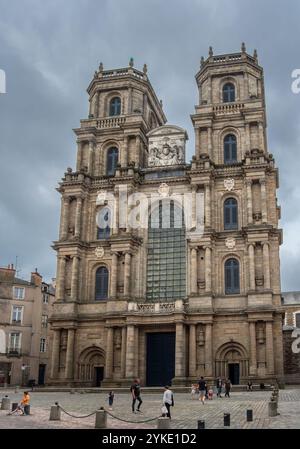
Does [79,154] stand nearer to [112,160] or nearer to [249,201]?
[112,160]

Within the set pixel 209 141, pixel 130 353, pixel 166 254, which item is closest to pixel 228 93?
pixel 209 141

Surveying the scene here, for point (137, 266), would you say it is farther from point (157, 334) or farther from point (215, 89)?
point (215, 89)

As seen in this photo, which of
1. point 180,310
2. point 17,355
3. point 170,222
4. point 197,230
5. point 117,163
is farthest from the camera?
point 17,355

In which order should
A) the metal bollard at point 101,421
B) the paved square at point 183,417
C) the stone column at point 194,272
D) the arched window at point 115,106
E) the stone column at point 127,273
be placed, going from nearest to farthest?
the metal bollard at point 101,421
the paved square at point 183,417
the stone column at point 194,272
the stone column at point 127,273
the arched window at point 115,106

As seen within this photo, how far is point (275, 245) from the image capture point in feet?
158

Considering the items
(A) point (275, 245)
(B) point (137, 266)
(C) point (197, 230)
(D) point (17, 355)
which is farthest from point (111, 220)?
(D) point (17, 355)

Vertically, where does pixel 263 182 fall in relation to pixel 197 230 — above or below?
above

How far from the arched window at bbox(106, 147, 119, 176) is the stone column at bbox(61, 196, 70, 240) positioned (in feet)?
18.0

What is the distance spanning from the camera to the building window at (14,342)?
6138 centimetres

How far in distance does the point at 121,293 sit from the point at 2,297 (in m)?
19.5

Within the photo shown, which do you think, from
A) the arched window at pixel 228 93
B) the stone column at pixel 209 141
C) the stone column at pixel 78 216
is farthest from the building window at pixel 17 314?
the arched window at pixel 228 93

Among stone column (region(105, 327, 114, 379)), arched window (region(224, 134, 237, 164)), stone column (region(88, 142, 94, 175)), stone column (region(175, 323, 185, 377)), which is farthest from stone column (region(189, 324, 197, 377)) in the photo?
stone column (region(88, 142, 94, 175))

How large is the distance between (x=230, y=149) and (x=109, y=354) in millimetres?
23156

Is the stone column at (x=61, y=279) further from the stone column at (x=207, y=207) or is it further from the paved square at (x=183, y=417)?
the paved square at (x=183, y=417)
